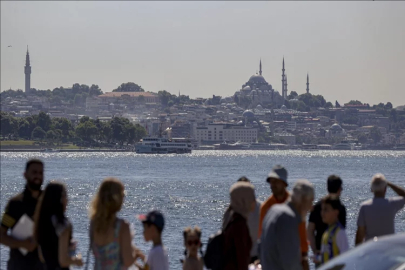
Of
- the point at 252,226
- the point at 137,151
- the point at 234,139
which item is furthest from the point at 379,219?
the point at 234,139

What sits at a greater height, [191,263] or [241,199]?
[241,199]

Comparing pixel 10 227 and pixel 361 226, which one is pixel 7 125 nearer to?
pixel 361 226

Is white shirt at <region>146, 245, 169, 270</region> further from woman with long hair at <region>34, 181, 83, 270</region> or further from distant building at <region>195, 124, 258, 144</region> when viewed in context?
distant building at <region>195, 124, 258, 144</region>

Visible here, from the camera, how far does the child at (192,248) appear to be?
592 centimetres

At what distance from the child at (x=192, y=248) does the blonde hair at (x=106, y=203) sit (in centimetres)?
76

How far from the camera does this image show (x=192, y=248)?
19.5ft

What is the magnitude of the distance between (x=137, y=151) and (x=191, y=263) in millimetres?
116968

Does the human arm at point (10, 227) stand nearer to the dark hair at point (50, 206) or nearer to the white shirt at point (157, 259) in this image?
the dark hair at point (50, 206)

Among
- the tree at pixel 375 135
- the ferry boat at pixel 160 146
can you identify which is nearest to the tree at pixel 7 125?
the ferry boat at pixel 160 146

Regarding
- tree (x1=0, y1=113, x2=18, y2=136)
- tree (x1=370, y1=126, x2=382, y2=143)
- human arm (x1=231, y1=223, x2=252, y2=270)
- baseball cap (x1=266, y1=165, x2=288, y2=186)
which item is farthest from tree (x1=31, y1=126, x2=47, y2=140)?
human arm (x1=231, y1=223, x2=252, y2=270)

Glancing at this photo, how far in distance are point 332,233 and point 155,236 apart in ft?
3.83

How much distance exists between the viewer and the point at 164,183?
50188 millimetres

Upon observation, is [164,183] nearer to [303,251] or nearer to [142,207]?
[142,207]

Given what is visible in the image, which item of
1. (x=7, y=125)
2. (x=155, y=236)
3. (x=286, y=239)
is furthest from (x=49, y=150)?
(x=286, y=239)
